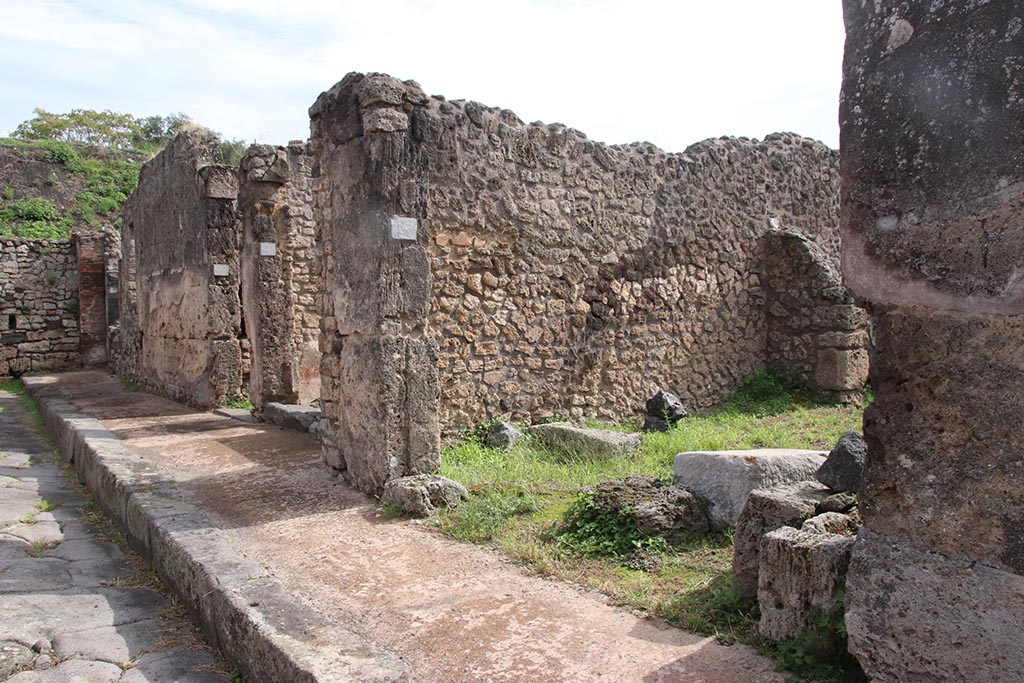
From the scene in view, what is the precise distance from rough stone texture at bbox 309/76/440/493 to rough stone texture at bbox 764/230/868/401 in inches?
207

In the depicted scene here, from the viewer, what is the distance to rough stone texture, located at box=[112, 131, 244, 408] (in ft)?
35.0

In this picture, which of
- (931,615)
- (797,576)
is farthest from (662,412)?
(931,615)

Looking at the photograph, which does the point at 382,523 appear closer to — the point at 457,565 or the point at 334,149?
the point at 457,565

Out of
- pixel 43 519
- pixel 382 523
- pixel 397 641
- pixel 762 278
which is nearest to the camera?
pixel 397 641

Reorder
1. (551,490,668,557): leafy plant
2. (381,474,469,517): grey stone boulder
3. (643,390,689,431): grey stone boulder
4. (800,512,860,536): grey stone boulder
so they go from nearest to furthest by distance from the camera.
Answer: (800,512,860,536): grey stone boulder < (551,490,668,557): leafy plant < (381,474,469,517): grey stone boulder < (643,390,689,431): grey stone boulder

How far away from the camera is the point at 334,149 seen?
6215 mm

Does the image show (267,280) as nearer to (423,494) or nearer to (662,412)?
(662,412)

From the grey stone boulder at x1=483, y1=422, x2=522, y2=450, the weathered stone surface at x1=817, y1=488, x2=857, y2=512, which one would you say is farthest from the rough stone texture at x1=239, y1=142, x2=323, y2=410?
the weathered stone surface at x1=817, y1=488, x2=857, y2=512

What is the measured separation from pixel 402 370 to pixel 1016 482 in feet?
13.9

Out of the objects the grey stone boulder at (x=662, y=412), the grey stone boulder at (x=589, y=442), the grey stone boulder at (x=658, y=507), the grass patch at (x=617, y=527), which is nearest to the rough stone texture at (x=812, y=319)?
the grass patch at (x=617, y=527)

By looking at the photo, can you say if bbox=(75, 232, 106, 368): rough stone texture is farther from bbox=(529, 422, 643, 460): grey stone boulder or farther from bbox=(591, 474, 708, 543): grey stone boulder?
bbox=(591, 474, 708, 543): grey stone boulder

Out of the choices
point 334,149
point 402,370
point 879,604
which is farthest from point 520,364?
point 879,604

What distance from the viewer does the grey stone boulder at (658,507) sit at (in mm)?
4395

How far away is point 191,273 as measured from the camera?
11.3 m
